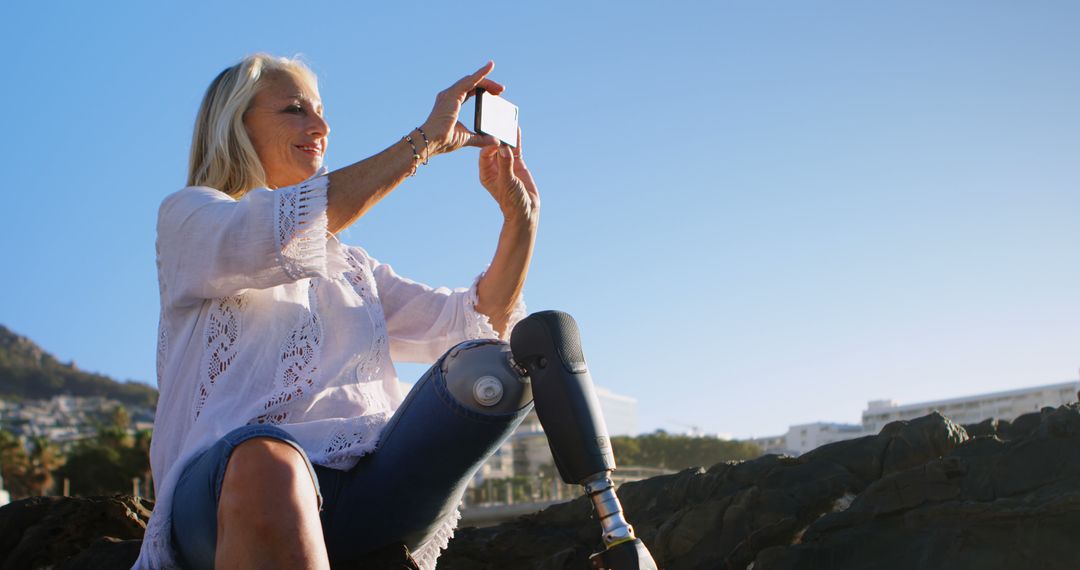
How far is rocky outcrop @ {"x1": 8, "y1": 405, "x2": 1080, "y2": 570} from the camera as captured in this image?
7.49 feet

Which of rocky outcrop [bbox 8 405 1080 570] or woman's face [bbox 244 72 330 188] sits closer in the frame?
rocky outcrop [bbox 8 405 1080 570]

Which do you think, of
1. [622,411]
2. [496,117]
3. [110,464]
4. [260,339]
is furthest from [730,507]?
[622,411]

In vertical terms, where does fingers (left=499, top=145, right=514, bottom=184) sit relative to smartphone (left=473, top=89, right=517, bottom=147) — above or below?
below

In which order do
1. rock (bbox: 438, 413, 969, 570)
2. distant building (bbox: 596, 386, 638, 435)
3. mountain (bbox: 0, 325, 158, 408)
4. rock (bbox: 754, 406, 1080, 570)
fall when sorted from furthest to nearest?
mountain (bbox: 0, 325, 158, 408), distant building (bbox: 596, 386, 638, 435), rock (bbox: 438, 413, 969, 570), rock (bbox: 754, 406, 1080, 570)

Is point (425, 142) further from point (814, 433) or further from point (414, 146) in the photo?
point (814, 433)

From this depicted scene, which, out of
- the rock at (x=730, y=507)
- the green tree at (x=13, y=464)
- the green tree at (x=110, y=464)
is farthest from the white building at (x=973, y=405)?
the rock at (x=730, y=507)

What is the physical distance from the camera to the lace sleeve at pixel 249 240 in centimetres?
214

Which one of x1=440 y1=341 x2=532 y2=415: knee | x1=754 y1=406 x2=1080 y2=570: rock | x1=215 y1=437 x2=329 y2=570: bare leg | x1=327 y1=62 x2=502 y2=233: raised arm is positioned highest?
x1=327 y1=62 x2=502 y2=233: raised arm

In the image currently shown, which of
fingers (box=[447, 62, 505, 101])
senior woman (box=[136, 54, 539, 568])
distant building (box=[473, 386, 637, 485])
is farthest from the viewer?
distant building (box=[473, 386, 637, 485])

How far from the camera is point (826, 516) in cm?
254

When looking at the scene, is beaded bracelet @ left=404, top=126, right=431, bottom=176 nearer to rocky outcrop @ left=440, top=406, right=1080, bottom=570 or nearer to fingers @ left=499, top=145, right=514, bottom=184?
fingers @ left=499, top=145, right=514, bottom=184

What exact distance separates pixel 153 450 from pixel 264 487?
0.69 meters

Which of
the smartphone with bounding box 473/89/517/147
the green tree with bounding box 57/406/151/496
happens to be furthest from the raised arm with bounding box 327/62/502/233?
the green tree with bounding box 57/406/151/496

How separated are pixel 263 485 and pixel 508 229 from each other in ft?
3.86
